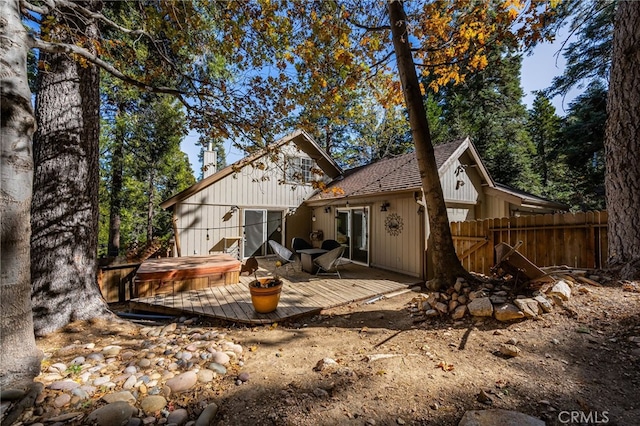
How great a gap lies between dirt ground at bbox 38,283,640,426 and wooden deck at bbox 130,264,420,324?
70cm

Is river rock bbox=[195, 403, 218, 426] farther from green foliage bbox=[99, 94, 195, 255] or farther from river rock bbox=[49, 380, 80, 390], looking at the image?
green foliage bbox=[99, 94, 195, 255]

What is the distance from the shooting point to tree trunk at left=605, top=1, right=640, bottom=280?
11.5ft

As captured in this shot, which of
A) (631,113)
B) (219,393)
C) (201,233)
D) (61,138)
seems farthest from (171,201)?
(631,113)

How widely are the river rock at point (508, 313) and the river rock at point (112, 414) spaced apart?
4070 mm

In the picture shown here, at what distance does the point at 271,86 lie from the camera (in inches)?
207

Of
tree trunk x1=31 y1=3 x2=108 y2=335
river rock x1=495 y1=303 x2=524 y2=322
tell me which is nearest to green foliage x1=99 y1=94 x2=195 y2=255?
tree trunk x1=31 y1=3 x2=108 y2=335

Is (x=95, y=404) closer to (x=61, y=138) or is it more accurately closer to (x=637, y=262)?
(x=61, y=138)

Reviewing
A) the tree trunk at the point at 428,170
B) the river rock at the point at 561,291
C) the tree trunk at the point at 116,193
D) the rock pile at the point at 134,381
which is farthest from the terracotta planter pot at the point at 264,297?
the tree trunk at the point at 116,193

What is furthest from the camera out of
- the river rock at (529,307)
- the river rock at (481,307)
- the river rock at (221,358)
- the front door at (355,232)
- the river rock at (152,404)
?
the front door at (355,232)

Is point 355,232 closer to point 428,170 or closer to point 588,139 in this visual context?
point 428,170

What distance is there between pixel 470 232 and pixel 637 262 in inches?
149

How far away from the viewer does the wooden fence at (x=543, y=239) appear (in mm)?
5324

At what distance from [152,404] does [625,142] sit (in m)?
6.47

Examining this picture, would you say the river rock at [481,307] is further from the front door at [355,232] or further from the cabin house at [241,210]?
the cabin house at [241,210]
